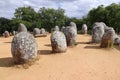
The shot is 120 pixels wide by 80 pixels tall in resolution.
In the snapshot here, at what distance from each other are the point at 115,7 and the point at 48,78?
32.2 m

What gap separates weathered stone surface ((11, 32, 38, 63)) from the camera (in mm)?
13649

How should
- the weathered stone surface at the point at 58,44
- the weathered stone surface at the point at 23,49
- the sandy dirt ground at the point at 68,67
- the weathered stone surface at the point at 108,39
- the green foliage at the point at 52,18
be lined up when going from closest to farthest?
the sandy dirt ground at the point at 68,67 < the weathered stone surface at the point at 23,49 < the weathered stone surface at the point at 58,44 < the weathered stone surface at the point at 108,39 < the green foliage at the point at 52,18

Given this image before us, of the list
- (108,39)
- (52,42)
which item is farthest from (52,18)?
(52,42)

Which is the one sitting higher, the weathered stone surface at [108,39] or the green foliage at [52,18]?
the green foliage at [52,18]

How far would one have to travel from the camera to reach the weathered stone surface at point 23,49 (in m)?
13.6

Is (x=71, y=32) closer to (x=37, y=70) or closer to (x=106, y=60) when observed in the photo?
(x=106, y=60)

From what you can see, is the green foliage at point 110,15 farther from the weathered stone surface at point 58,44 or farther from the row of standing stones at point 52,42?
the weathered stone surface at point 58,44

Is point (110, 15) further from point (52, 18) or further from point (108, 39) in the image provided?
point (108, 39)

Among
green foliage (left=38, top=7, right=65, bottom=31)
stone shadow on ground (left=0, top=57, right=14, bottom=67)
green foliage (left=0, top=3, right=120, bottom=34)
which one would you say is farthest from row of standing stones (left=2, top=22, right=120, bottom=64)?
green foliage (left=38, top=7, right=65, bottom=31)

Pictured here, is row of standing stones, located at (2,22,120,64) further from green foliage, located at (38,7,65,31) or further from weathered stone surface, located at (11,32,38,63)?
green foliage, located at (38,7,65,31)

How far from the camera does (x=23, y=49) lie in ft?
45.0

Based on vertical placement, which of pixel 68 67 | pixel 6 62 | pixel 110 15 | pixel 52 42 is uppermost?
pixel 110 15

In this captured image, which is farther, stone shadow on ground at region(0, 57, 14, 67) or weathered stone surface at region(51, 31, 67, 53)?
weathered stone surface at region(51, 31, 67, 53)

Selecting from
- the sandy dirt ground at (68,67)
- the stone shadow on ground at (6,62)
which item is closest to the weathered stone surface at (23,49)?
the stone shadow on ground at (6,62)
